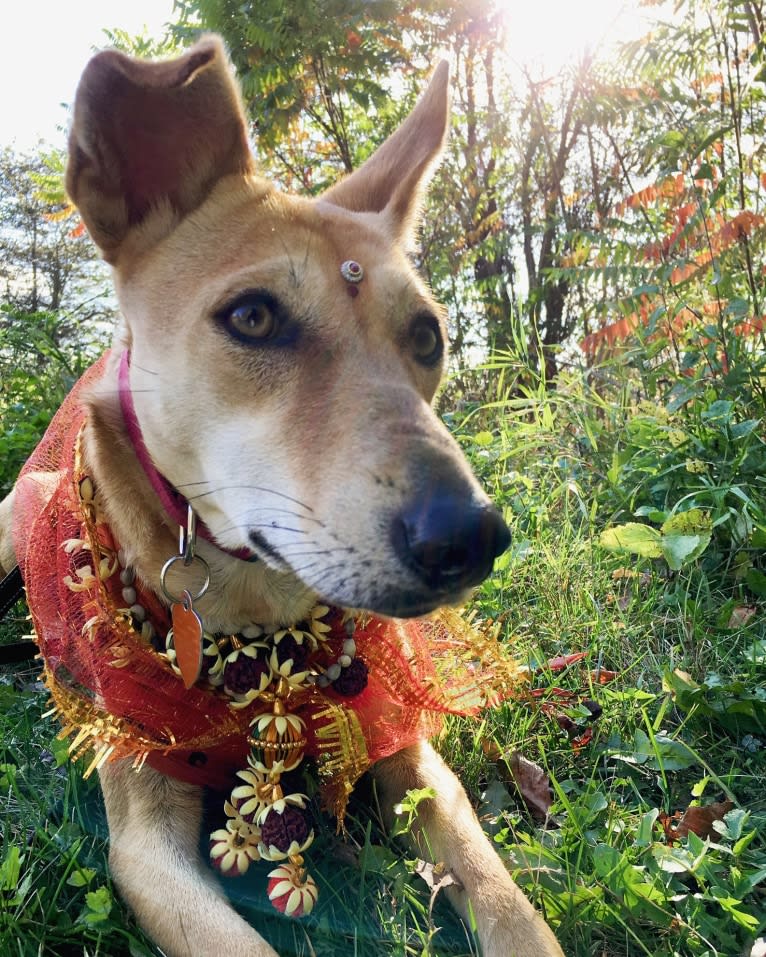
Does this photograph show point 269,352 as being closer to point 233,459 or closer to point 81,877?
point 233,459

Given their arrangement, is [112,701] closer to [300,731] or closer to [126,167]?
[300,731]

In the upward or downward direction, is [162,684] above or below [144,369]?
below

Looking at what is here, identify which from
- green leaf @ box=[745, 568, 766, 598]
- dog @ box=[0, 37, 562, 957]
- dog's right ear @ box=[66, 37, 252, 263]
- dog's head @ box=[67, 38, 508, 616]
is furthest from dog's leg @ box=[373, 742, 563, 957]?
dog's right ear @ box=[66, 37, 252, 263]

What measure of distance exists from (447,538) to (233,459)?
21.1 inches

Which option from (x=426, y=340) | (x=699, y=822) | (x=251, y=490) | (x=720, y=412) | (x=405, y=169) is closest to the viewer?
(x=251, y=490)

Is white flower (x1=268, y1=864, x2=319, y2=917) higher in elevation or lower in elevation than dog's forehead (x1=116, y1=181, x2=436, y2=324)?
lower

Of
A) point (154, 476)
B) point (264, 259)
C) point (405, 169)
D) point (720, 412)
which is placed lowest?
point (720, 412)

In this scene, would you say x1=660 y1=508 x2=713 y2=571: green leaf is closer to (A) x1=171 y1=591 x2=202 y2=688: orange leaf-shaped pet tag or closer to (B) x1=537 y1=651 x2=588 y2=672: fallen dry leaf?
(B) x1=537 y1=651 x2=588 y2=672: fallen dry leaf

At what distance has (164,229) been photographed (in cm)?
188

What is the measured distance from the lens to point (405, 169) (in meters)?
2.32

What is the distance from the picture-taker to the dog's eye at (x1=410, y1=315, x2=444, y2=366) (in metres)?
1.87

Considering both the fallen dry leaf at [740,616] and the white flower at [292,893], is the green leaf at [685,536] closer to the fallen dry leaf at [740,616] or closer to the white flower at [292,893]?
the fallen dry leaf at [740,616]

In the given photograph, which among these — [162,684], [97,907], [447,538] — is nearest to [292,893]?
[97,907]

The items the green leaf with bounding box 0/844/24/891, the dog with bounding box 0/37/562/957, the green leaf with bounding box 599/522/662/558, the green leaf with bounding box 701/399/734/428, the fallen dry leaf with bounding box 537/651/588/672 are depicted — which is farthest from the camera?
the green leaf with bounding box 701/399/734/428
